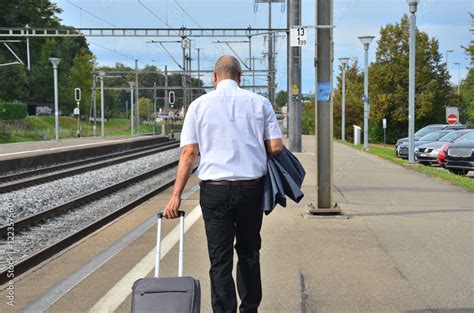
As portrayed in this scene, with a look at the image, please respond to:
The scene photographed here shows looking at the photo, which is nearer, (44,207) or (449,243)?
(449,243)

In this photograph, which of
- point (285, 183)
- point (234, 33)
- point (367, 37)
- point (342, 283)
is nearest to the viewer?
point (285, 183)

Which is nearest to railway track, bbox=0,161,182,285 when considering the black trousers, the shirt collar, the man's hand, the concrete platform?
the concrete platform

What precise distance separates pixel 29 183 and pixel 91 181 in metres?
2.35

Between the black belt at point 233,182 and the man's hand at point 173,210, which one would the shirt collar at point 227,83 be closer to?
the black belt at point 233,182

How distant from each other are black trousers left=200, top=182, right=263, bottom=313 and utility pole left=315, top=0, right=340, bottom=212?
471cm

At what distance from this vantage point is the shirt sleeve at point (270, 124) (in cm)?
401

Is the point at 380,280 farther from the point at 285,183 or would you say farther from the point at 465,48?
the point at 465,48

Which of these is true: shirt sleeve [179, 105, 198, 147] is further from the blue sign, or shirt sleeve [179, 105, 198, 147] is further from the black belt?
the blue sign

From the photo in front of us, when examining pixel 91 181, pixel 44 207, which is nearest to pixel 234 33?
pixel 91 181

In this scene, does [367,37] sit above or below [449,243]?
above

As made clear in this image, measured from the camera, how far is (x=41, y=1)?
6228 cm

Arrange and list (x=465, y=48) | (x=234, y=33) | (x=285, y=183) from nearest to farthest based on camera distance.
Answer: (x=285, y=183), (x=234, y=33), (x=465, y=48)

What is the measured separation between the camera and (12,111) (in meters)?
56.2

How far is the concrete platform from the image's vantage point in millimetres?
4977
